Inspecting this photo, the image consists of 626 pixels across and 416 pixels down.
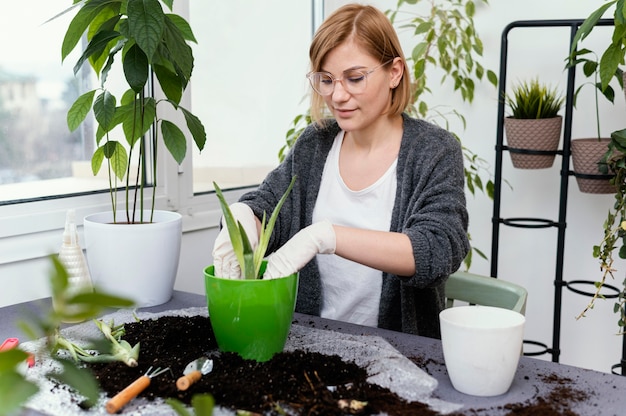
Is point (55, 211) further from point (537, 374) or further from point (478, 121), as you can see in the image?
point (478, 121)

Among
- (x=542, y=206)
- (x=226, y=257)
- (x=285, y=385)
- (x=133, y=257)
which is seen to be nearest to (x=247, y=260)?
(x=226, y=257)

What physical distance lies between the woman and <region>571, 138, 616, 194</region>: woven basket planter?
75 centimetres

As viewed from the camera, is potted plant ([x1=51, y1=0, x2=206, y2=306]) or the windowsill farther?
the windowsill

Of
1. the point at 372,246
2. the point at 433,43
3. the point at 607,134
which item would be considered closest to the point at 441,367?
the point at 372,246

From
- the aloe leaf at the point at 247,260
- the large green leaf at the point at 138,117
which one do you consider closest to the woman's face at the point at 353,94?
the large green leaf at the point at 138,117

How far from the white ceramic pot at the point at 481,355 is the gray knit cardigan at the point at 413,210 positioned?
0.36 metres

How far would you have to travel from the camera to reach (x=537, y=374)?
1122mm

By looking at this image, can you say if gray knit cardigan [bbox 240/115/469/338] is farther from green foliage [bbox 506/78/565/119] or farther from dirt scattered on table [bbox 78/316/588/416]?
green foliage [bbox 506/78/565/119]

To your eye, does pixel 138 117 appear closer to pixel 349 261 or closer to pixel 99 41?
pixel 99 41

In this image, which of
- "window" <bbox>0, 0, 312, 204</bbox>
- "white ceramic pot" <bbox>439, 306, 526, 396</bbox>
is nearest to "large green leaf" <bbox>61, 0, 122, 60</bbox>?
"window" <bbox>0, 0, 312, 204</bbox>

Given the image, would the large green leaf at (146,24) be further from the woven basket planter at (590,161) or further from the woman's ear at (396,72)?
the woven basket planter at (590,161)

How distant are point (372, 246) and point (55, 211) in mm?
886

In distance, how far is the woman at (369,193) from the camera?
1.38m

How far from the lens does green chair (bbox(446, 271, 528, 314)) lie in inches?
61.6
